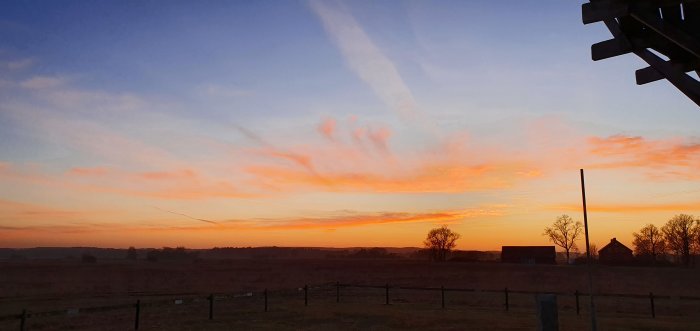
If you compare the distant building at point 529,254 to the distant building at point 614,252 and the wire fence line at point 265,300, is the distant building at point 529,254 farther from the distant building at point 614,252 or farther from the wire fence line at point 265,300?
the wire fence line at point 265,300

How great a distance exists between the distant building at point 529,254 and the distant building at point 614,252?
1131 centimetres

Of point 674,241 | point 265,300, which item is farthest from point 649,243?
point 265,300

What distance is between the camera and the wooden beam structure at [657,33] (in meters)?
4.98

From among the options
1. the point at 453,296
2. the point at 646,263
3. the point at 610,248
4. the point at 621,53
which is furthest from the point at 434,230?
the point at 621,53

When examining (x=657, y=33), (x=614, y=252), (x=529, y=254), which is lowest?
(x=529, y=254)

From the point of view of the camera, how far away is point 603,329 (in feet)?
63.5

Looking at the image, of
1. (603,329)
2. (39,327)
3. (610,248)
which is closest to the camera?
(603,329)

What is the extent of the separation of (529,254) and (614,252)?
18591 millimetres

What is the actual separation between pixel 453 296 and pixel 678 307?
14.2 meters

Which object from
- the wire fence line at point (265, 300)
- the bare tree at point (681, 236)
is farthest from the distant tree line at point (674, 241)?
the wire fence line at point (265, 300)

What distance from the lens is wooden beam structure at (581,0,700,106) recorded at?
498 centimetres

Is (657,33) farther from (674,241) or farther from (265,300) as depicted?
(674,241)

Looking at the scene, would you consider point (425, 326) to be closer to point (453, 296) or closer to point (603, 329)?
point (603, 329)

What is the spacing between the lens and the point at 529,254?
115 m
